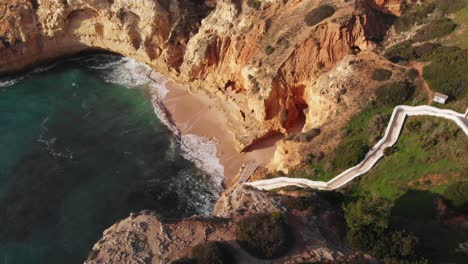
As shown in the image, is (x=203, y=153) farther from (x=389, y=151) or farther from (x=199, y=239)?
(x=199, y=239)

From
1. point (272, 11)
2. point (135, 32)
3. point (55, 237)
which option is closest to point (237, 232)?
point (55, 237)

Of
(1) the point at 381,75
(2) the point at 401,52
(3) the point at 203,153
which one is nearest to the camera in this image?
(1) the point at 381,75

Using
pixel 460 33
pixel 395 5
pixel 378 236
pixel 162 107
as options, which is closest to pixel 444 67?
pixel 460 33

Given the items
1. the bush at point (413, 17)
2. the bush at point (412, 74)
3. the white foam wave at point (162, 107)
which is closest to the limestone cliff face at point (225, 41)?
the white foam wave at point (162, 107)

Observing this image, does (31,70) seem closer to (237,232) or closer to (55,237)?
(55,237)

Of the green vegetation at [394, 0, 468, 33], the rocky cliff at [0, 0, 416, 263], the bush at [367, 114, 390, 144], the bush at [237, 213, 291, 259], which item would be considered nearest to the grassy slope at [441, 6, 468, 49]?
the green vegetation at [394, 0, 468, 33]
